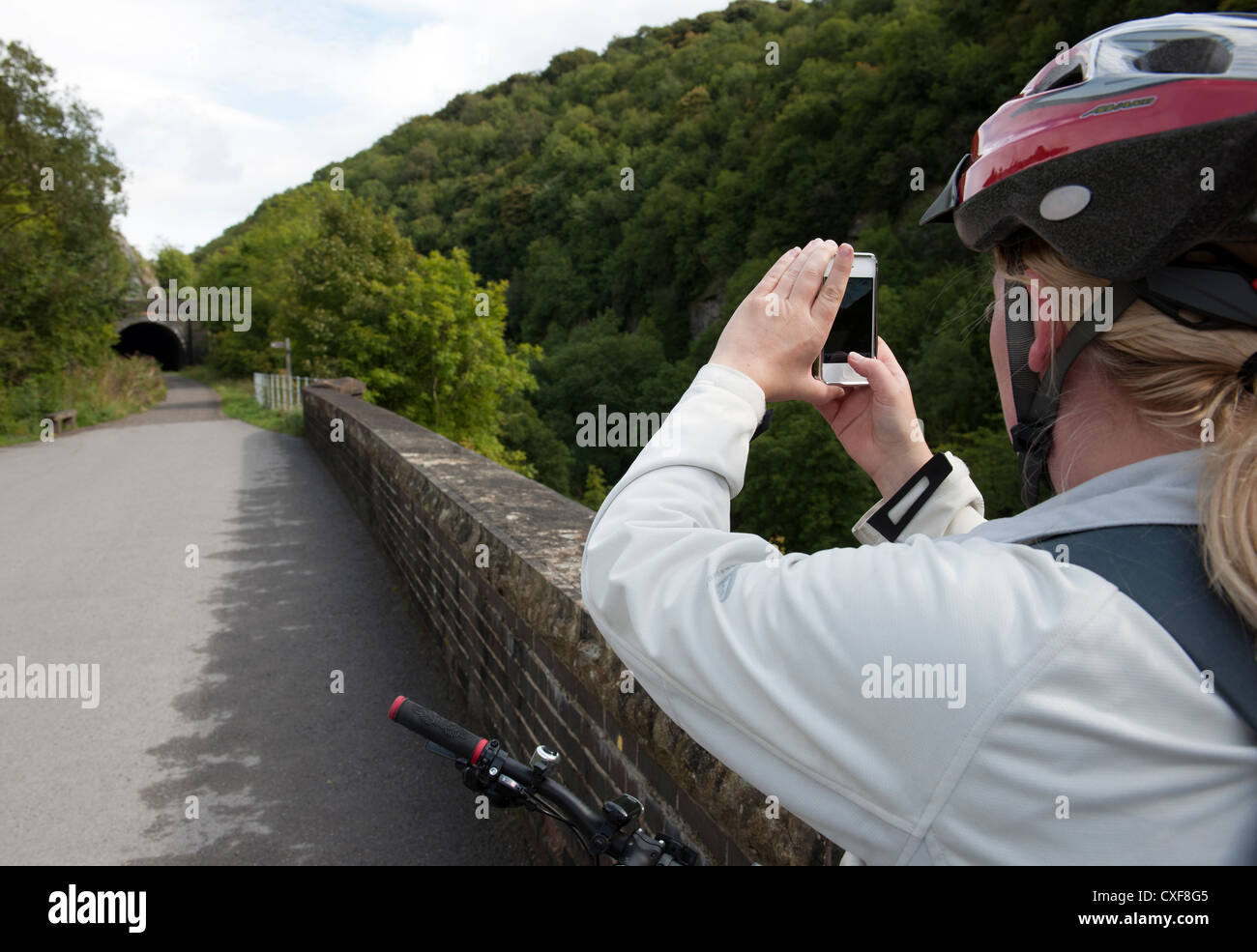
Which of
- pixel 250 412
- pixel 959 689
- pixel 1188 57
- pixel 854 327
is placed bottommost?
pixel 250 412

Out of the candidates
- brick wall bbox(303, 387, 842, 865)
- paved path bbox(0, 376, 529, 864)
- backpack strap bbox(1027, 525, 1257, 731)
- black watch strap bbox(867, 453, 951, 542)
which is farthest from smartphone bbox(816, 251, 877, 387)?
paved path bbox(0, 376, 529, 864)

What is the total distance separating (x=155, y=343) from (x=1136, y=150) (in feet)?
255

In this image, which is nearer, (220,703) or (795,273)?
(795,273)

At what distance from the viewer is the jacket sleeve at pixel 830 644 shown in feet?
2.69

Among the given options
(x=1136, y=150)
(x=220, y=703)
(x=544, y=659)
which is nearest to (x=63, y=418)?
(x=220, y=703)

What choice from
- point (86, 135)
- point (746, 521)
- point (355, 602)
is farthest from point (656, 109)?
point (355, 602)

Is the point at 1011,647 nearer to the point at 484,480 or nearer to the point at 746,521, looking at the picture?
the point at 484,480

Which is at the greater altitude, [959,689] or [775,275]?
[775,275]

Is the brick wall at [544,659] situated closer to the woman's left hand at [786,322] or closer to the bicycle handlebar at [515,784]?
the bicycle handlebar at [515,784]

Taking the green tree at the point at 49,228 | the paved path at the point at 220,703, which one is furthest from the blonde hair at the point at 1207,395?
the green tree at the point at 49,228

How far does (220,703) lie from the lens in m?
5.00

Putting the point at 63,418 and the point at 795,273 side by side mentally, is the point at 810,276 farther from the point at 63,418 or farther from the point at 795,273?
the point at 63,418

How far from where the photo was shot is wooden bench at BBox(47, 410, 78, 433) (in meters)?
20.5

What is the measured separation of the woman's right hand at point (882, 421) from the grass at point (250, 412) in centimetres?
1853
